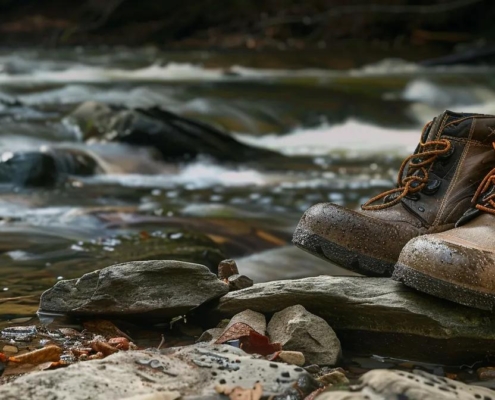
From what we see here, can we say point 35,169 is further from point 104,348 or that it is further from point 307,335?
point 307,335

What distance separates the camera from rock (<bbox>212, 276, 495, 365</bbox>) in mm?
2492

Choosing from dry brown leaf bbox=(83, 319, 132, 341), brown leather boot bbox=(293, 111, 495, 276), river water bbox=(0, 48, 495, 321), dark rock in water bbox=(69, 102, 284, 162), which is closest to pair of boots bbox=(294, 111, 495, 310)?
brown leather boot bbox=(293, 111, 495, 276)

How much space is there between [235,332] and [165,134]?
598cm

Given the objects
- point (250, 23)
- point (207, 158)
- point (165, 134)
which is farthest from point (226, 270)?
point (250, 23)

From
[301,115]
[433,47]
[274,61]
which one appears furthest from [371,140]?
[433,47]

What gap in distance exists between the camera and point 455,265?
2496mm

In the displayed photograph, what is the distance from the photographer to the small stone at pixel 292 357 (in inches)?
91.1

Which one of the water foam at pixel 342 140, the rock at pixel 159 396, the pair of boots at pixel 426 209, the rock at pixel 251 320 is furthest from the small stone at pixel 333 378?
the water foam at pixel 342 140

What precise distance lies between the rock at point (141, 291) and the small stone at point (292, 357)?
46 cm

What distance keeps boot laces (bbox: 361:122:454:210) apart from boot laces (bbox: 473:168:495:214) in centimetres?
17

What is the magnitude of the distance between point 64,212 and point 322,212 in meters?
2.76

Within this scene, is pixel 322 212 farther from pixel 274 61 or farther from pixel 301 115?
pixel 274 61

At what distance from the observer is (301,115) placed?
452 inches

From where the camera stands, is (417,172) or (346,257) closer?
(346,257)
